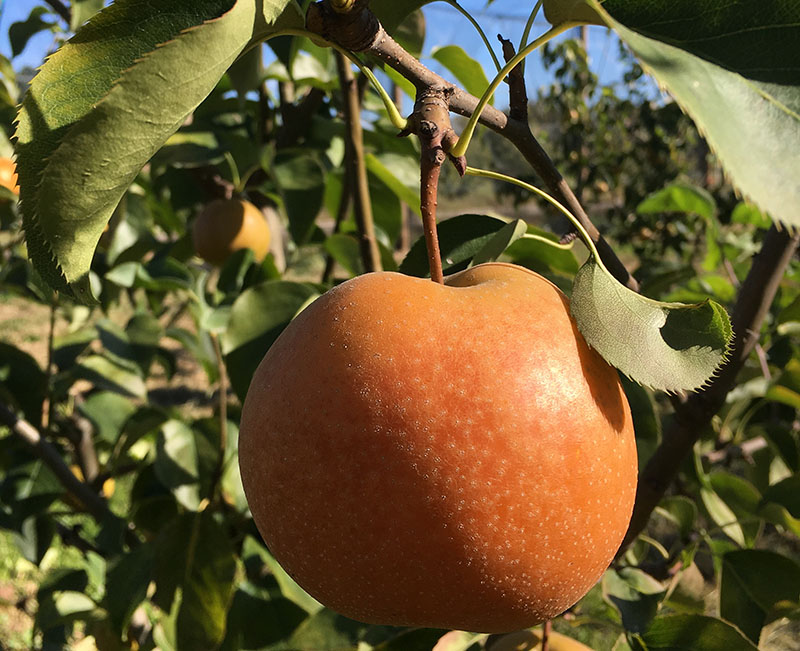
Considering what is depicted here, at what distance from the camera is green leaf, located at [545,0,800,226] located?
36 centimetres

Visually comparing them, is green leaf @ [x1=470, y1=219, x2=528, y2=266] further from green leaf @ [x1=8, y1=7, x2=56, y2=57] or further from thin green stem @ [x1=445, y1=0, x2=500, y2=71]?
green leaf @ [x1=8, y1=7, x2=56, y2=57]

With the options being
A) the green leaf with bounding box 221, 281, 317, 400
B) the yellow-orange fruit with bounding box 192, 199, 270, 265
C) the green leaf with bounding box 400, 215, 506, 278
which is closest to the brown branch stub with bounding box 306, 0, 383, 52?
the green leaf with bounding box 400, 215, 506, 278

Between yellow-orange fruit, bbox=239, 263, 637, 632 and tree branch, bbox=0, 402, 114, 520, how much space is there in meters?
0.89

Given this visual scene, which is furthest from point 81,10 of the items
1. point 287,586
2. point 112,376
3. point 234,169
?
point 287,586

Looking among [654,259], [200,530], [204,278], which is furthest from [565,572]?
[654,259]

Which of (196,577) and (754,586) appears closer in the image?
Answer: (754,586)

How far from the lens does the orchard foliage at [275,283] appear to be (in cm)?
40

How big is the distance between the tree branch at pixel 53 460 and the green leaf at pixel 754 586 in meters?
0.94

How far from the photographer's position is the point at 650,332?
0.50 metres

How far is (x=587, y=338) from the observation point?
1.58 ft

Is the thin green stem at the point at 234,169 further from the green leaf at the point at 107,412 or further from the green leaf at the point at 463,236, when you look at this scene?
the green leaf at the point at 463,236

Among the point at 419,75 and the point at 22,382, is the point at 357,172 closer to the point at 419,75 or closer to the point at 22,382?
the point at 419,75

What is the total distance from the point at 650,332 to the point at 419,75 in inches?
9.2

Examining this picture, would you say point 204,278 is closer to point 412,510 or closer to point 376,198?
point 376,198
